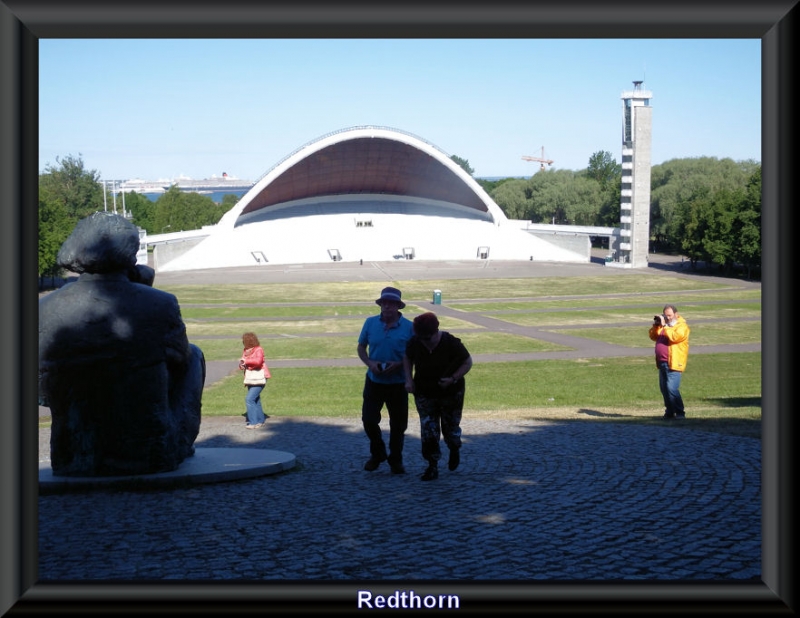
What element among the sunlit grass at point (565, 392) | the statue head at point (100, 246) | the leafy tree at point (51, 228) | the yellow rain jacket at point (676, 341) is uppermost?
the leafy tree at point (51, 228)

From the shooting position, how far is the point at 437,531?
568 centimetres

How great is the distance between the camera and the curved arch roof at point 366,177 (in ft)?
246

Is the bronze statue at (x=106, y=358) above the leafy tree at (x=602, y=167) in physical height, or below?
below

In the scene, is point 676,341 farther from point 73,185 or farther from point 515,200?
point 515,200

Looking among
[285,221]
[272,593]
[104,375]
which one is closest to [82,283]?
[104,375]

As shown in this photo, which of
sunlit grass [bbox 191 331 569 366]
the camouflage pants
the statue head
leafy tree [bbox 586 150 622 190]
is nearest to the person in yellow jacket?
the camouflage pants

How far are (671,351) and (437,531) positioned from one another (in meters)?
7.64

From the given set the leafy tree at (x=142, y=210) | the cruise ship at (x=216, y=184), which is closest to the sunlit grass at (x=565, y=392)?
the leafy tree at (x=142, y=210)

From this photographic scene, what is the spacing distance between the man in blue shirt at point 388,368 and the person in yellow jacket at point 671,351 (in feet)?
17.2

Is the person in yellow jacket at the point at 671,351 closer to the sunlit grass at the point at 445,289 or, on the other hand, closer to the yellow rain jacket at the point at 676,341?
the yellow rain jacket at the point at 676,341

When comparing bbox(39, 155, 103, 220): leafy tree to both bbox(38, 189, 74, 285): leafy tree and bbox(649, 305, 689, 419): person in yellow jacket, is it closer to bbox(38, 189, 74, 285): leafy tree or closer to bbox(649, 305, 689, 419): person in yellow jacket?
bbox(38, 189, 74, 285): leafy tree

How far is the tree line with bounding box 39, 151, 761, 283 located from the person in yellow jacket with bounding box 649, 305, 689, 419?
17596 millimetres

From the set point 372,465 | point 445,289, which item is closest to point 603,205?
point 445,289

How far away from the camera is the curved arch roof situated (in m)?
74.9
